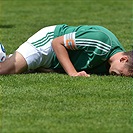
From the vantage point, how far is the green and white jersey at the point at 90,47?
6957 millimetres

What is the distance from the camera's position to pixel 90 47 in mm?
7004

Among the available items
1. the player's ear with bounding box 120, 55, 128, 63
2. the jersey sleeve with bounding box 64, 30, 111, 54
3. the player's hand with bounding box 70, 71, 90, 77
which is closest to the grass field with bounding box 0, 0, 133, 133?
the player's hand with bounding box 70, 71, 90, 77

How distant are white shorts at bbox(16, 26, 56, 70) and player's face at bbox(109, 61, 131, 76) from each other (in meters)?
0.72

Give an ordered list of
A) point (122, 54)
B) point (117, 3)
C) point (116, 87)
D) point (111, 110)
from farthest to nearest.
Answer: point (117, 3)
point (122, 54)
point (116, 87)
point (111, 110)

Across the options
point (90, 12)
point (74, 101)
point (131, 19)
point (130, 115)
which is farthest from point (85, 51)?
point (90, 12)

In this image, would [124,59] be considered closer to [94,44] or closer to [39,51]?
[94,44]

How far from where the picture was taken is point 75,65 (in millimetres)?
7215

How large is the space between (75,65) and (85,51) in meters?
0.24

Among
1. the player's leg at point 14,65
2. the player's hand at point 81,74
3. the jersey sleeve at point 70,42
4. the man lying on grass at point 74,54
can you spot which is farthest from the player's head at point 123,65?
the player's leg at point 14,65

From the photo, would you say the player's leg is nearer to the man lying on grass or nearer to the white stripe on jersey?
the man lying on grass

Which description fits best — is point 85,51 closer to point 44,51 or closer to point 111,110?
point 44,51

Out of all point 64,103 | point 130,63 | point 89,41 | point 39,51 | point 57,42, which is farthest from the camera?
point 39,51

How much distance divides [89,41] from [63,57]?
0.32 metres

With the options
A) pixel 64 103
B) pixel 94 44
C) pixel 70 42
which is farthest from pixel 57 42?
pixel 64 103
